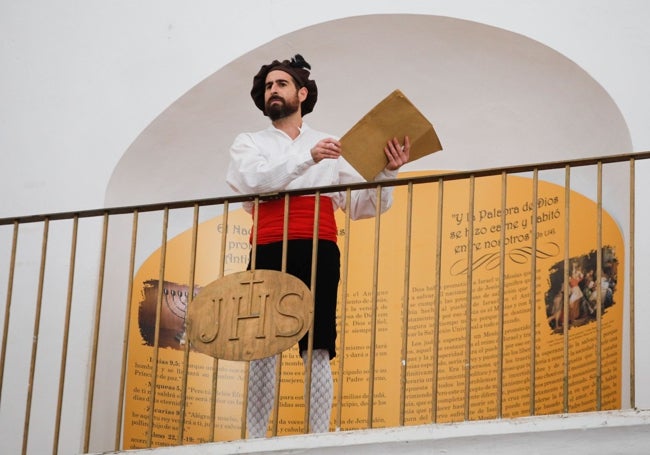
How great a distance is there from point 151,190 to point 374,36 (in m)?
1.49

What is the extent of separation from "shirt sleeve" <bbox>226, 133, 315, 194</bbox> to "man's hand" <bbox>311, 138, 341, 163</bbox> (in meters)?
0.06

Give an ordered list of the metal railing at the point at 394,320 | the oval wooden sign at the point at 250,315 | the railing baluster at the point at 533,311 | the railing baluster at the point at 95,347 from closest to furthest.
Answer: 1. the railing baluster at the point at 533,311
2. the oval wooden sign at the point at 250,315
3. the railing baluster at the point at 95,347
4. the metal railing at the point at 394,320

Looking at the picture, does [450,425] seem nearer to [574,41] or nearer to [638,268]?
[638,268]

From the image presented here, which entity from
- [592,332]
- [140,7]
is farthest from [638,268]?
[140,7]

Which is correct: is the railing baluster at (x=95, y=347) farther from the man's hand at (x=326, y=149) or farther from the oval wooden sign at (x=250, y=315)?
the man's hand at (x=326, y=149)

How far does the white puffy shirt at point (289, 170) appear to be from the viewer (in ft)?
24.3

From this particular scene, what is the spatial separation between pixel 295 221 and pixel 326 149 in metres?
0.36

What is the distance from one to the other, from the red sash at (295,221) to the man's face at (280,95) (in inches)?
19.4

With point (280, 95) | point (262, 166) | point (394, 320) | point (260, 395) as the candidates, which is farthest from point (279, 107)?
point (394, 320)

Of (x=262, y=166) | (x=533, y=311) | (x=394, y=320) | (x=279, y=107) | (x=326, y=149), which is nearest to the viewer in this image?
(x=533, y=311)

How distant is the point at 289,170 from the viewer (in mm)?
7379

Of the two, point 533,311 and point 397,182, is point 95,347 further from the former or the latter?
point 533,311

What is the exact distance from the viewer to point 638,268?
324 inches

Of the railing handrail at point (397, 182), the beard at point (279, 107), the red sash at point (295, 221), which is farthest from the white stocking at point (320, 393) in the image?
the beard at point (279, 107)
